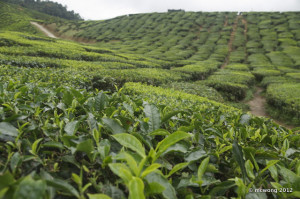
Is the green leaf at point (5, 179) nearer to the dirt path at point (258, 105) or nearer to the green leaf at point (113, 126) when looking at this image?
the green leaf at point (113, 126)

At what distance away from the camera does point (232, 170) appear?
100 centimetres

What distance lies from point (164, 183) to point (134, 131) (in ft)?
1.61

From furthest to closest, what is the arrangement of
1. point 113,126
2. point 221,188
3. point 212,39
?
1. point 212,39
2. point 113,126
3. point 221,188

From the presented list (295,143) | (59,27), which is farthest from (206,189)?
(59,27)

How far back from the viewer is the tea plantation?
0.70 meters

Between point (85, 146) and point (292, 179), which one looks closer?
point (85, 146)

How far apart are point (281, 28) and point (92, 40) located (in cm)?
3336

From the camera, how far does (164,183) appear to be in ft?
2.28

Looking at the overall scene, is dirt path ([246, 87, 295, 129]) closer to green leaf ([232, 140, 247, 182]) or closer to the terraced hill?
the terraced hill

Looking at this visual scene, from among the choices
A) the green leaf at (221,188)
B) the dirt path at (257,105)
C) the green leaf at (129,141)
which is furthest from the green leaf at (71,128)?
the dirt path at (257,105)

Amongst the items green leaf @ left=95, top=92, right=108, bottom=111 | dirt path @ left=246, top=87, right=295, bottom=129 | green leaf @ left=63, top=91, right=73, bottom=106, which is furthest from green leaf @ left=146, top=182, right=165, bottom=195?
dirt path @ left=246, top=87, right=295, bottom=129

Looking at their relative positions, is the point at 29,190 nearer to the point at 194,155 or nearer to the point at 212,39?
the point at 194,155

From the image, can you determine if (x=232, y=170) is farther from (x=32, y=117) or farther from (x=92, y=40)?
(x=92, y=40)

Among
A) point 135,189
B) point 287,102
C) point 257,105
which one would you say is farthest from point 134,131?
point 257,105
